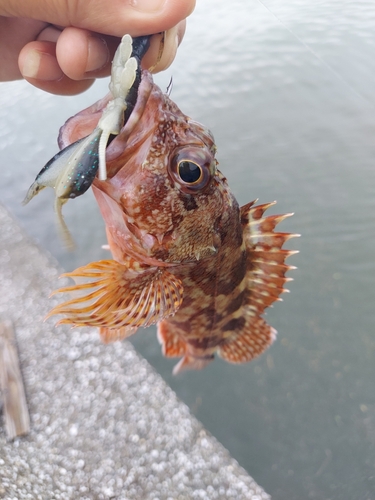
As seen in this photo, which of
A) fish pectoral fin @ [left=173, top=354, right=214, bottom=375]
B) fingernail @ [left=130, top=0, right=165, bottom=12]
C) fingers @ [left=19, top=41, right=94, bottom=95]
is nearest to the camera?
fingernail @ [left=130, top=0, right=165, bottom=12]

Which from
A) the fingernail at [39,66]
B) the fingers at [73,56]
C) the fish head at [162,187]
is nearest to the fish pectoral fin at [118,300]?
the fish head at [162,187]

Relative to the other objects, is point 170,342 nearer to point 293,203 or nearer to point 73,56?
point 73,56

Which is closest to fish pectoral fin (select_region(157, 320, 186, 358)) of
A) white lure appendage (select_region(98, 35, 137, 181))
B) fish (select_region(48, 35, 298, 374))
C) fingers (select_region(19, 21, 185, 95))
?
fish (select_region(48, 35, 298, 374))

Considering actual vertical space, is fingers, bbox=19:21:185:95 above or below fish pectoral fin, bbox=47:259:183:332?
above

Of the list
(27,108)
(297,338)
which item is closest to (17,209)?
(27,108)

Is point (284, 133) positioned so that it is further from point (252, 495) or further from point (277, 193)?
point (252, 495)

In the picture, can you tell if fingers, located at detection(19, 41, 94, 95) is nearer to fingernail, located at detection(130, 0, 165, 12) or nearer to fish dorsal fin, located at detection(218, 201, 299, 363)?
fingernail, located at detection(130, 0, 165, 12)

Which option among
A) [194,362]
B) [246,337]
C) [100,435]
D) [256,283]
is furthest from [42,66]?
[100,435]
